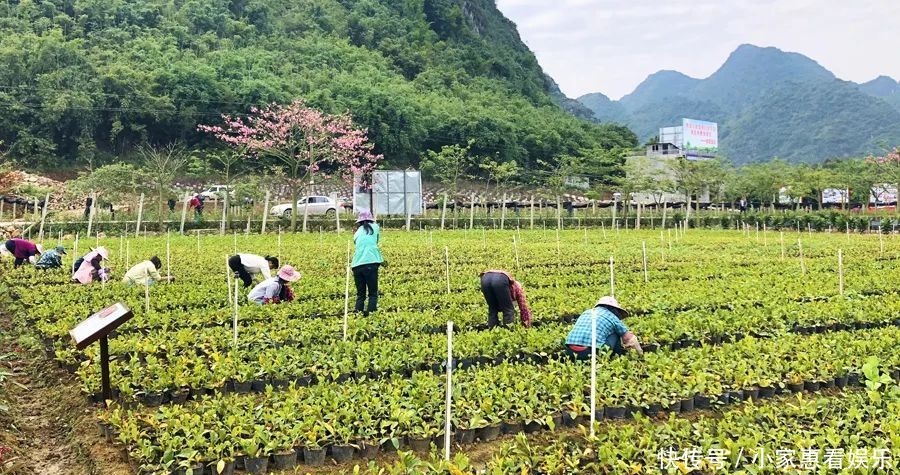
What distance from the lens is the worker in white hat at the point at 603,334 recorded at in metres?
7.19

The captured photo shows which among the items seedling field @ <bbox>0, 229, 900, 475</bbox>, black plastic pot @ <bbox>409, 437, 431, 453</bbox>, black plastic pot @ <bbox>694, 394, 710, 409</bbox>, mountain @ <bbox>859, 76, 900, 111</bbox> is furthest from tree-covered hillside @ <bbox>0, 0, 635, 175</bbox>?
mountain @ <bbox>859, 76, 900, 111</bbox>

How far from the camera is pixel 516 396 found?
5.99m

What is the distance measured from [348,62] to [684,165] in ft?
122

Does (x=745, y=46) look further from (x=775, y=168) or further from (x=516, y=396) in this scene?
(x=516, y=396)

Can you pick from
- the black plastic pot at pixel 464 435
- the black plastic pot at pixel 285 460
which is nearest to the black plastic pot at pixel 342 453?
the black plastic pot at pixel 285 460

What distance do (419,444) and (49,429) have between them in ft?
12.8

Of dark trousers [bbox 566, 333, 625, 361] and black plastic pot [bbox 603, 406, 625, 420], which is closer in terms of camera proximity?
black plastic pot [bbox 603, 406, 625, 420]

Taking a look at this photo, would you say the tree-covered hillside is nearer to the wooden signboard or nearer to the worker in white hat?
the wooden signboard

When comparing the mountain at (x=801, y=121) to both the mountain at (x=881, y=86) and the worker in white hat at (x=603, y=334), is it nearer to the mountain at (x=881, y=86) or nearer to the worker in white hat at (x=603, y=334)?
the mountain at (x=881, y=86)

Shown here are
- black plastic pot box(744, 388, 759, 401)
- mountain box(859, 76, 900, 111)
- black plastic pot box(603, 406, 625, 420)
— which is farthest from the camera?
mountain box(859, 76, 900, 111)

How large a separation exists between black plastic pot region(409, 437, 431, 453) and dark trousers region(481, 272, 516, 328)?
12.5ft

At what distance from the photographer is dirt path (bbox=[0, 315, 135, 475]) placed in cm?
547

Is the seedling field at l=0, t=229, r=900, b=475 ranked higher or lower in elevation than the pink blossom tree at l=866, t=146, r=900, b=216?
lower

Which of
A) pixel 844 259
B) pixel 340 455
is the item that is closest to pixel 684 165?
pixel 844 259
